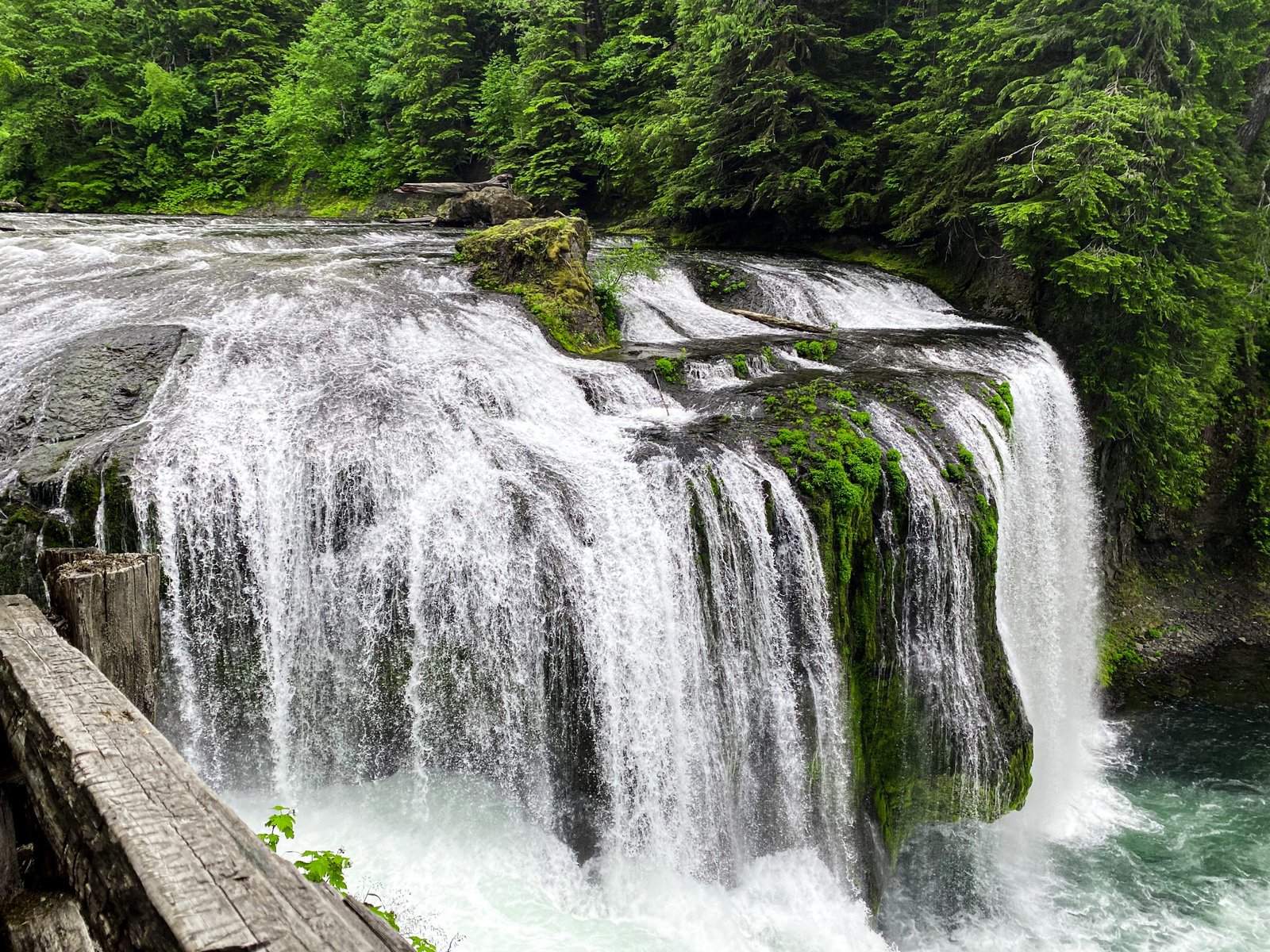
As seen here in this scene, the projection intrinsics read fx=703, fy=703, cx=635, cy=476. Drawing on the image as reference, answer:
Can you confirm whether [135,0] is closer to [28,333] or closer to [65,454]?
[28,333]

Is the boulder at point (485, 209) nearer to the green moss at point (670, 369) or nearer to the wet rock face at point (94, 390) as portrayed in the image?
the green moss at point (670, 369)

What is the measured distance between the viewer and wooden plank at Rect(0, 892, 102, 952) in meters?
1.48

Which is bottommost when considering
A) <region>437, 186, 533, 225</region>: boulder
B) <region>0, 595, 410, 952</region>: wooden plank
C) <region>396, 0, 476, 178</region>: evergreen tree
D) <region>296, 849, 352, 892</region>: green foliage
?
<region>296, 849, 352, 892</region>: green foliage

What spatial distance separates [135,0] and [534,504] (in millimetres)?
36023

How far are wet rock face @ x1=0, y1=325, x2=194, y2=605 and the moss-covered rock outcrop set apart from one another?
229 inches

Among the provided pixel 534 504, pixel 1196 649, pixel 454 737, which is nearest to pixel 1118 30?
pixel 1196 649

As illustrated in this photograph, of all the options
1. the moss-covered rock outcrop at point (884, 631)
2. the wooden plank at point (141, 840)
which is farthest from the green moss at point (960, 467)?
the wooden plank at point (141, 840)

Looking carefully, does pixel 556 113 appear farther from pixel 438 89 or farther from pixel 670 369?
pixel 670 369

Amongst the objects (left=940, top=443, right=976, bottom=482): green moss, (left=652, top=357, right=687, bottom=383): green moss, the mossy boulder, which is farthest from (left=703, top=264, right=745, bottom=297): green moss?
(left=940, top=443, right=976, bottom=482): green moss

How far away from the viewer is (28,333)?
24.7ft

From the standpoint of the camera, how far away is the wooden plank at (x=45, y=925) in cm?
148

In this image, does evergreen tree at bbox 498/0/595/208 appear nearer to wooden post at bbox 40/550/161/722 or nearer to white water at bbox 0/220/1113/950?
white water at bbox 0/220/1113/950

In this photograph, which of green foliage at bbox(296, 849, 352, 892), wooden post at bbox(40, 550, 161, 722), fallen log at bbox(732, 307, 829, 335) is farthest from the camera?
fallen log at bbox(732, 307, 829, 335)

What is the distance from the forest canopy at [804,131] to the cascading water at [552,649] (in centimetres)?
552
